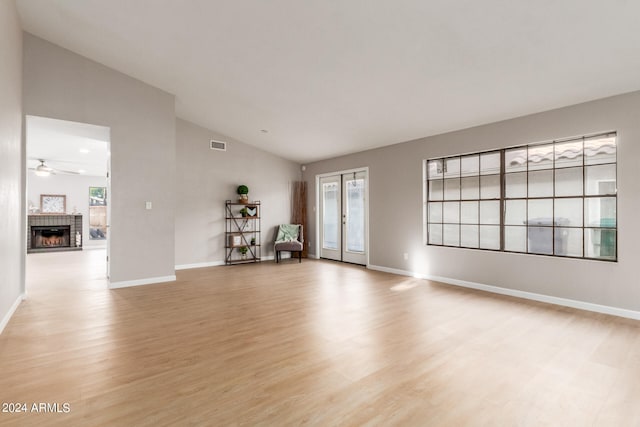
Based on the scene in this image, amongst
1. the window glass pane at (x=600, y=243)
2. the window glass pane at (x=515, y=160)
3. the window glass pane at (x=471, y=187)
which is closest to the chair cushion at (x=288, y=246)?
the window glass pane at (x=471, y=187)

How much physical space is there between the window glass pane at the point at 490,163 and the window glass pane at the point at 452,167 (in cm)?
40

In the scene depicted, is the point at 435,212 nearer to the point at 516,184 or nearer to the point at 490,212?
the point at 490,212

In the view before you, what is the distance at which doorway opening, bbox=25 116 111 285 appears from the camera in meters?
7.16

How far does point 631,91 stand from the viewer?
11.9 feet

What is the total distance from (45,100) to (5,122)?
1.42 meters

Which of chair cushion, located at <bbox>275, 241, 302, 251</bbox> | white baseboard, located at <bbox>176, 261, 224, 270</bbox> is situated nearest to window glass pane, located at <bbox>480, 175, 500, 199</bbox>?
chair cushion, located at <bbox>275, 241, 302, 251</bbox>

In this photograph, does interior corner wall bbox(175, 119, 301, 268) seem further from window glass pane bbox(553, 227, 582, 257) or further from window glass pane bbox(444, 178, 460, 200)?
window glass pane bbox(553, 227, 582, 257)

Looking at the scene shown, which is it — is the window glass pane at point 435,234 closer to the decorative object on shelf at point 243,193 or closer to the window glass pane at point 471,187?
the window glass pane at point 471,187

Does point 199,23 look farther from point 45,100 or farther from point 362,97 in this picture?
point 45,100

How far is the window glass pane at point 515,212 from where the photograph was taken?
459cm

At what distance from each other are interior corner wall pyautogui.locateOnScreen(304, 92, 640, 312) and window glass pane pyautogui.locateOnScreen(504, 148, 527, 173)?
0.52ft

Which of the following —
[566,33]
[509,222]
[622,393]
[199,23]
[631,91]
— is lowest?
[622,393]

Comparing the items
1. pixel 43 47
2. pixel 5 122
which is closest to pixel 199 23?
pixel 5 122

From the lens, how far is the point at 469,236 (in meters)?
5.22
